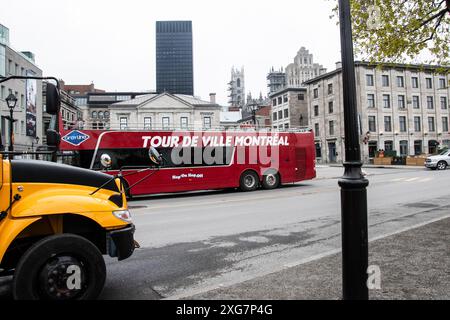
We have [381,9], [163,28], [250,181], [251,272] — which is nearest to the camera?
[251,272]

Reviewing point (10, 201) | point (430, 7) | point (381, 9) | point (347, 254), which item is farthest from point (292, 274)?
point (430, 7)

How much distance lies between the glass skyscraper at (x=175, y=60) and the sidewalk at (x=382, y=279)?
159 m

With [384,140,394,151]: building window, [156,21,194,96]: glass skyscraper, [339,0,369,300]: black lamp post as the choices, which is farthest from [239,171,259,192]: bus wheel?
[156,21,194,96]: glass skyscraper

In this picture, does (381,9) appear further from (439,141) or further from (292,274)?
(439,141)

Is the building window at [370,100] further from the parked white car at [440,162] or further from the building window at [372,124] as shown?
the parked white car at [440,162]

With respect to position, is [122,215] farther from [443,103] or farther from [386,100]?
[443,103]

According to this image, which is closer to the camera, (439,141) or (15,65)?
(15,65)

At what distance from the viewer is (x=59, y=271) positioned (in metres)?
3.31

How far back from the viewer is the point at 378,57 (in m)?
10.4

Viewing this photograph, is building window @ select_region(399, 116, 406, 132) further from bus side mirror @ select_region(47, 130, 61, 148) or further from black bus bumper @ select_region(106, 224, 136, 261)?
bus side mirror @ select_region(47, 130, 61, 148)

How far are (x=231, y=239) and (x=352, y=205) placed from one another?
3.97 meters

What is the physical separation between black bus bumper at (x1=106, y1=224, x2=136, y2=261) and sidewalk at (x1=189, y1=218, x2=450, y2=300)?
926 millimetres
